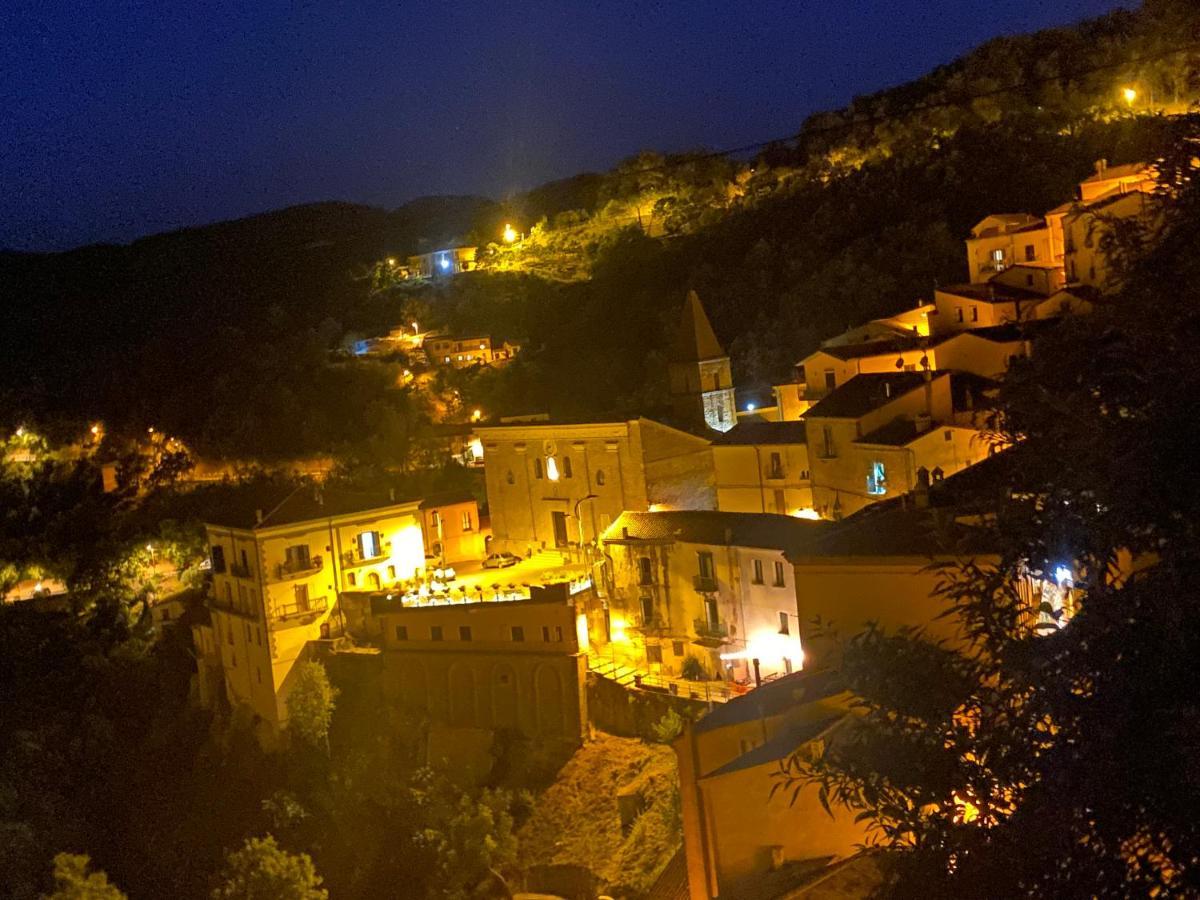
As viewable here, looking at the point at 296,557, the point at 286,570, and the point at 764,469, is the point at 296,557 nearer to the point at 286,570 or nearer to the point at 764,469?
the point at 286,570

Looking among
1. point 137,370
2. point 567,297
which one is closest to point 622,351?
point 567,297

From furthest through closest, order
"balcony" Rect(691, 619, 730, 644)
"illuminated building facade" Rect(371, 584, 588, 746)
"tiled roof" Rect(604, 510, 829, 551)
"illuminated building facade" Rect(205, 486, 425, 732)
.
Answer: "illuminated building facade" Rect(205, 486, 425, 732)
"illuminated building facade" Rect(371, 584, 588, 746)
"balcony" Rect(691, 619, 730, 644)
"tiled roof" Rect(604, 510, 829, 551)

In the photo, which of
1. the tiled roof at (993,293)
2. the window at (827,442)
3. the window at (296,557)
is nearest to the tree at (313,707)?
the window at (296,557)

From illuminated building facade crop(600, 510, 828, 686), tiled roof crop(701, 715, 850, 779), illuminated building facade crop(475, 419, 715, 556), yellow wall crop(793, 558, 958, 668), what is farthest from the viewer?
illuminated building facade crop(475, 419, 715, 556)

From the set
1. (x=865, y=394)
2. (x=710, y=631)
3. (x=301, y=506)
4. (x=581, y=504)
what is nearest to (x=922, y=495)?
(x=710, y=631)

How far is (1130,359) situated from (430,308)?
53005 millimetres

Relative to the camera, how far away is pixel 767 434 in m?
23.4

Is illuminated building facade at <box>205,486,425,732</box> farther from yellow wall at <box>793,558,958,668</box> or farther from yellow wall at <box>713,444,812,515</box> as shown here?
yellow wall at <box>793,558,958,668</box>

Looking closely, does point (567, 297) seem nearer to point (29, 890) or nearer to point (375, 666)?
point (375, 666)

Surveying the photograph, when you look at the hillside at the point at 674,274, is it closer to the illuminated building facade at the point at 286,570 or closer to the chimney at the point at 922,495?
the illuminated building facade at the point at 286,570

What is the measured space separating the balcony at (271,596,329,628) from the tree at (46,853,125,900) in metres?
5.61

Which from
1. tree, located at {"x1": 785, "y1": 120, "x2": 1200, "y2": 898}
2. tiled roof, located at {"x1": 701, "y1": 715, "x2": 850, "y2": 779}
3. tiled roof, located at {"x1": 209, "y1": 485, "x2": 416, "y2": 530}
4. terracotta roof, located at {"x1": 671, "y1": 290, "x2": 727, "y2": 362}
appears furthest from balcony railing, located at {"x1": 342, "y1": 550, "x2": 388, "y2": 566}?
tree, located at {"x1": 785, "y1": 120, "x2": 1200, "y2": 898}

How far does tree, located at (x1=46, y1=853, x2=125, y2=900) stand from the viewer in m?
18.6

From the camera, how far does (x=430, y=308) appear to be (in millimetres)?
55375
